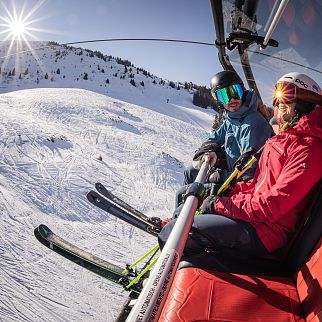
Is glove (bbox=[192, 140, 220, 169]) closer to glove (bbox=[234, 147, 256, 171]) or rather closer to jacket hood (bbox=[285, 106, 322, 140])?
glove (bbox=[234, 147, 256, 171])

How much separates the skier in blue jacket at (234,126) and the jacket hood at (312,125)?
42.5 inches

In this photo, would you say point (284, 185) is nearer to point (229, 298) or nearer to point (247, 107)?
point (229, 298)

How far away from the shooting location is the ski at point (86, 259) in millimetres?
3022

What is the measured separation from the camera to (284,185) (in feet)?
6.61

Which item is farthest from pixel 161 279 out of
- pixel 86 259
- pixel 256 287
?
pixel 86 259

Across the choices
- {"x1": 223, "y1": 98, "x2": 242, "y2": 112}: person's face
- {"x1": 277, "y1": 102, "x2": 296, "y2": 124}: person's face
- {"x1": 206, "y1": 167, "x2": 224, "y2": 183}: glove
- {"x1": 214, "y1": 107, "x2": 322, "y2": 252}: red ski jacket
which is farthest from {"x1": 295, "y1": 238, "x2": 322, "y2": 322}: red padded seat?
{"x1": 223, "y1": 98, "x2": 242, "y2": 112}: person's face

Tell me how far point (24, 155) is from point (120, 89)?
17.1 m

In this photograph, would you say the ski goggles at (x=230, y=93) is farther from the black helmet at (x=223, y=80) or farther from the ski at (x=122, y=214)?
the ski at (x=122, y=214)

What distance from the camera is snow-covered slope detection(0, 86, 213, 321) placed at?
3.07 m

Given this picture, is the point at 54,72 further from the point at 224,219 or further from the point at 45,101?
the point at 224,219

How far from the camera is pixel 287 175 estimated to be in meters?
2.04

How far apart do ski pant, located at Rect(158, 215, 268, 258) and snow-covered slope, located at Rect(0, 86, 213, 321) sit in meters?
1.34

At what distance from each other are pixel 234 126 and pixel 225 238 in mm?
1897

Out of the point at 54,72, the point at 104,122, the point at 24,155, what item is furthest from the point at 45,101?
the point at 54,72
